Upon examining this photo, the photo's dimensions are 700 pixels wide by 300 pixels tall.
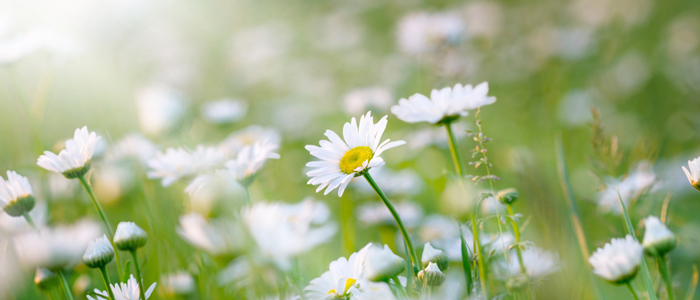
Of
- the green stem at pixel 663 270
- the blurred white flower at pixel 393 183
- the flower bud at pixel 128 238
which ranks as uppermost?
the blurred white flower at pixel 393 183

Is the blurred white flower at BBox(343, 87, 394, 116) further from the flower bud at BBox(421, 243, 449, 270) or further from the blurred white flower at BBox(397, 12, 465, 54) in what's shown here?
the flower bud at BBox(421, 243, 449, 270)

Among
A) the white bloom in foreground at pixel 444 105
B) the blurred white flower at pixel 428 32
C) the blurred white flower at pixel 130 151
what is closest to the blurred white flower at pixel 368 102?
the blurred white flower at pixel 428 32

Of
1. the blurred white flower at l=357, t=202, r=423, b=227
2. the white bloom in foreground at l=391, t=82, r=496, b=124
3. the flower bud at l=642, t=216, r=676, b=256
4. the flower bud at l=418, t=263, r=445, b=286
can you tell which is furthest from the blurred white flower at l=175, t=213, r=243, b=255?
the blurred white flower at l=357, t=202, r=423, b=227

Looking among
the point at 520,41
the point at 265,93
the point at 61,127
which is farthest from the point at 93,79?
the point at 520,41

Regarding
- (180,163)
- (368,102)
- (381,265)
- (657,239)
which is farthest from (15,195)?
(368,102)

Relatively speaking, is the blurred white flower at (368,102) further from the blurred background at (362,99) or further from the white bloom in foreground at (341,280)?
the white bloom in foreground at (341,280)

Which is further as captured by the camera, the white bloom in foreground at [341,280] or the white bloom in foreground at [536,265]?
the white bloom in foreground at [536,265]
